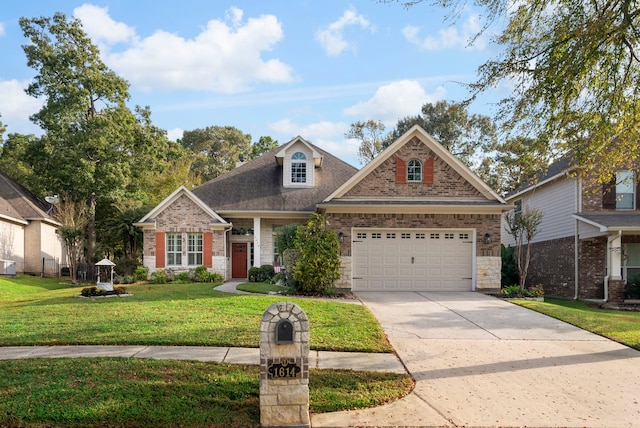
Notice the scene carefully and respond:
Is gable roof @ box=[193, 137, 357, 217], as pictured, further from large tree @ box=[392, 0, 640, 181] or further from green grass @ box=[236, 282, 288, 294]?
large tree @ box=[392, 0, 640, 181]

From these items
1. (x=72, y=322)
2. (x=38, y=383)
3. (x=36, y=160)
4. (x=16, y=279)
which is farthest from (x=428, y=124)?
(x=38, y=383)

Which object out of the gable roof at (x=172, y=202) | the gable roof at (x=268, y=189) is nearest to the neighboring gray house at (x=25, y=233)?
the gable roof at (x=172, y=202)

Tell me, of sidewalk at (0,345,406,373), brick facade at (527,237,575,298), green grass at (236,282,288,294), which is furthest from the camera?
brick facade at (527,237,575,298)

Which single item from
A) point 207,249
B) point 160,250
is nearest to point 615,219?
point 207,249

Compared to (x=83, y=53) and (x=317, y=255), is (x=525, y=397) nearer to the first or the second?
(x=317, y=255)

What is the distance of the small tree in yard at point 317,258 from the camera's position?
49.7 feet

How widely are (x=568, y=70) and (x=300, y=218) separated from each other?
14293mm

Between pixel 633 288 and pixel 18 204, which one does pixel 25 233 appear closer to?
pixel 18 204

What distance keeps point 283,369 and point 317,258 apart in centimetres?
1002

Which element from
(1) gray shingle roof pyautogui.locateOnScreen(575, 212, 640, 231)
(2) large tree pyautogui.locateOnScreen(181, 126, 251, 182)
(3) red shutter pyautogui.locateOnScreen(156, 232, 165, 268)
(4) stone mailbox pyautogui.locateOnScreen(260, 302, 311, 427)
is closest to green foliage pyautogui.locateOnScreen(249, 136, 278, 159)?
(2) large tree pyautogui.locateOnScreen(181, 126, 251, 182)

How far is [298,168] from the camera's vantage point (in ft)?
76.5

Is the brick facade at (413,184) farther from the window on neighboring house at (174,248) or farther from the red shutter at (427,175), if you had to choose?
the window on neighboring house at (174,248)

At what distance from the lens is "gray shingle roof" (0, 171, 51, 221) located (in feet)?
83.8

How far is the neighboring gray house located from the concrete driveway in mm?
20721
